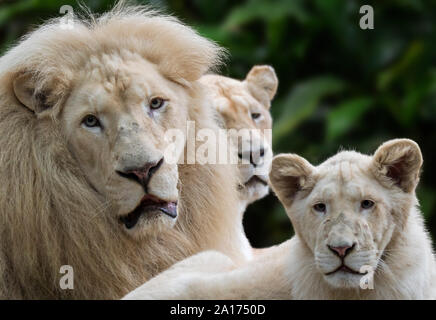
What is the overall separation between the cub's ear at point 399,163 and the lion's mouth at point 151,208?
965 millimetres

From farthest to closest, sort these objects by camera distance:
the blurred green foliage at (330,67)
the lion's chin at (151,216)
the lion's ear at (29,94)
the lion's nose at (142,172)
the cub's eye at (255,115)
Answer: the blurred green foliage at (330,67) → the cub's eye at (255,115) → the lion's ear at (29,94) → the lion's chin at (151,216) → the lion's nose at (142,172)

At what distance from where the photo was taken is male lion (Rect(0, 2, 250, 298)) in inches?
158

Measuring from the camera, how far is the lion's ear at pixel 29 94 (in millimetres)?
4273

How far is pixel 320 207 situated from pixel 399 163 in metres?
0.36

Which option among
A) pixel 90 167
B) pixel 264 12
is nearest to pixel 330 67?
pixel 264 12

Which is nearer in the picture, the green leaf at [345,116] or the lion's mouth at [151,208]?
the lion's mouth at [151,208]

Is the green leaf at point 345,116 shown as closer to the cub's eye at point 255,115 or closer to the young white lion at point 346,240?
the cub's eye at point 255,115

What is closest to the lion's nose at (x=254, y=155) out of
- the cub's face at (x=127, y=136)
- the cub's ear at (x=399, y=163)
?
the cub's face at (x=127, y=136)

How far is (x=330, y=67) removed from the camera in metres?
11.9

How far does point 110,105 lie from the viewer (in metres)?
4.05

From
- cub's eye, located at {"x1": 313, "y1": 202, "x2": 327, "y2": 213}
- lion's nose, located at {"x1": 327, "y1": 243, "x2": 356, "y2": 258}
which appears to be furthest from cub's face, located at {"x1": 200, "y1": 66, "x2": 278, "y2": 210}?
lion's nose, located at {"x1": 327, "y1": 243, "x2": 356, "y2": 258}

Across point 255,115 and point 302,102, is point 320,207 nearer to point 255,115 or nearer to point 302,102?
point 255,115

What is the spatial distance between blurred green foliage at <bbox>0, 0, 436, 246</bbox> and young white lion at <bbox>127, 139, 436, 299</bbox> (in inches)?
259
